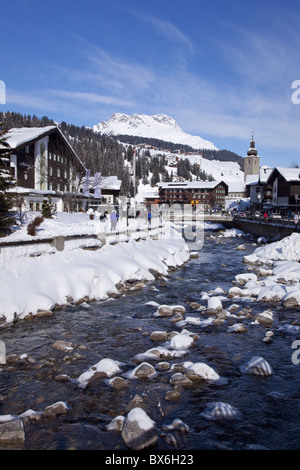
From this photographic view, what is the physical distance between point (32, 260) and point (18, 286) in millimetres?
2295

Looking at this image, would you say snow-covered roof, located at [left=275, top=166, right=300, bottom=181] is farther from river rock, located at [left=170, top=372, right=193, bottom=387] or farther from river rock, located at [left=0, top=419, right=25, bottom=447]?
river rock, located at [left=0, top=419, right=25, bottom=447]

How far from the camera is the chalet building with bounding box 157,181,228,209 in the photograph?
117 metres

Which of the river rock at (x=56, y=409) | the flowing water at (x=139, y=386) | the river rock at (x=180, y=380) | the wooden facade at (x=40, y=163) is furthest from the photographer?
the wooden facade at (x=40, y=163)

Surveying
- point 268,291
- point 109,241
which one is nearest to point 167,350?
point 268,291

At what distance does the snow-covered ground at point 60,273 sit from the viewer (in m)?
12.6

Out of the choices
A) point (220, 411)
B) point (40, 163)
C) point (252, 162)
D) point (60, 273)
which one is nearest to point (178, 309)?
point (60, 273)

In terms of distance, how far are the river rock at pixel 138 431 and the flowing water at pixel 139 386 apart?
0.53ft

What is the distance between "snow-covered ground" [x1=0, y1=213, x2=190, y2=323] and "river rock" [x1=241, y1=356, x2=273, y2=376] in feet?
24.4

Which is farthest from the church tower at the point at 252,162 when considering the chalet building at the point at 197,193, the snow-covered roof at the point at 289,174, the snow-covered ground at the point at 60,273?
the snow-covered ground at the point at 60,273

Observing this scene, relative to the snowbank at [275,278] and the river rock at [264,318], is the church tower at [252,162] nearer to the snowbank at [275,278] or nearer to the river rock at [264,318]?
the snowbank at [275,278]

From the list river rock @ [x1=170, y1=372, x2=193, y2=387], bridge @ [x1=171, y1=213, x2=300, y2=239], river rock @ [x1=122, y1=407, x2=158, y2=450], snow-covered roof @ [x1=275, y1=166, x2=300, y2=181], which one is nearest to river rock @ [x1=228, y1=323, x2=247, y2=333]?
river rock @ [x1=170, y1=372, x2=193, y2=387]

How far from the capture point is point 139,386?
7.80m

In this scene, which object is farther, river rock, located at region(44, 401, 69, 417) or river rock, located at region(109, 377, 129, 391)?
river rock, located at region(109, 377, 129, 391)

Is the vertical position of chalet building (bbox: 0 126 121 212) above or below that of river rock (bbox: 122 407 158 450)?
above
